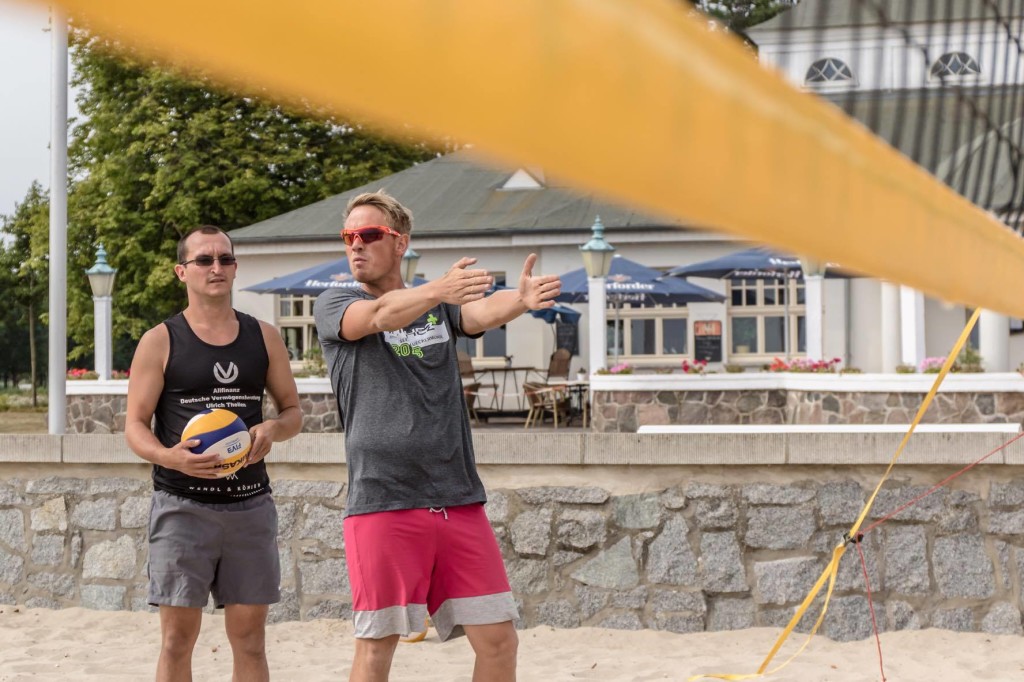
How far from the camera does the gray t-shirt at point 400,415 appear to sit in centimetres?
329

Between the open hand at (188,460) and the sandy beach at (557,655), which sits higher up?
the open hand at (188,460)

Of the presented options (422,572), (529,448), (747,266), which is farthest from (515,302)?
(747,266)

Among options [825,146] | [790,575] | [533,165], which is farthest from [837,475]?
[533,165]

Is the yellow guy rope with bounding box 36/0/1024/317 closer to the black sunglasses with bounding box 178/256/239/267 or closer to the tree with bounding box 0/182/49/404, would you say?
the black sunglasses with bounding box 178/256/239/267

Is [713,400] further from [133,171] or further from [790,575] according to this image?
[133,171]

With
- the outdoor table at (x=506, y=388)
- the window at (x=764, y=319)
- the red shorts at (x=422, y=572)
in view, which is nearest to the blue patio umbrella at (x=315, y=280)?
the outdoor table at (x=506, y=388)

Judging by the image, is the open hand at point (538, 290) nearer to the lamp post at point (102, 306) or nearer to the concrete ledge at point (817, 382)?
the concrete ledge at point (817, 382)

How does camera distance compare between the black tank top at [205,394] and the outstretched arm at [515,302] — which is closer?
the outstretched arm at [515,302]

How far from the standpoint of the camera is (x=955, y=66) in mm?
2250

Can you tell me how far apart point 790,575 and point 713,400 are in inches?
355

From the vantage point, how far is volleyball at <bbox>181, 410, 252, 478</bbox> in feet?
11.5

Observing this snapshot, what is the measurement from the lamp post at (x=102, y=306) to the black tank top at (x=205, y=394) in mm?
13152

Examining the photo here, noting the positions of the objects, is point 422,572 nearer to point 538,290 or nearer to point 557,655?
point 538,290

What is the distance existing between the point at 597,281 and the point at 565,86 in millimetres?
13912
